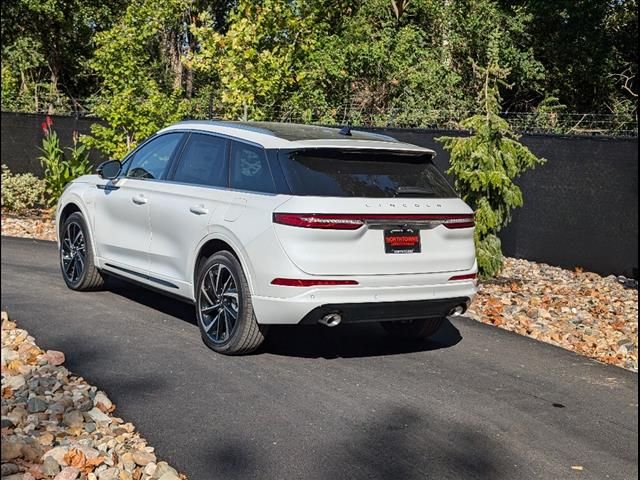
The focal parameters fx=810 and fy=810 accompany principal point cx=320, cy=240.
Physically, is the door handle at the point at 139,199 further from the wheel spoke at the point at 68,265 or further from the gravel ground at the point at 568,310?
the gravel ground at the point at 568,310

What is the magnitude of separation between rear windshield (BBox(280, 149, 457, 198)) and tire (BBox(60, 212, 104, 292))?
121 inches

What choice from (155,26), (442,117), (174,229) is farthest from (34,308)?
(442,117)

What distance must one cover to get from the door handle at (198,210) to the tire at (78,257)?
1993mm

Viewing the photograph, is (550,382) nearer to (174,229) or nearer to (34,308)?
(174,229)

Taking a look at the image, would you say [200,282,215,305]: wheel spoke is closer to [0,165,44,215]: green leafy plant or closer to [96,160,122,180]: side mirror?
[96,160,122,180]: side mirror

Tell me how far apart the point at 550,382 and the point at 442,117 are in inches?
415

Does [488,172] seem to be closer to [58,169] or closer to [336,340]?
[336,340]

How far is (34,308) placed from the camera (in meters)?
7.43

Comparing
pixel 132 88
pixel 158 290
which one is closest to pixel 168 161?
pixel 158 290

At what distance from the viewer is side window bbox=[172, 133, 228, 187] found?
6406mm

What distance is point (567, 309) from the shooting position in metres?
8.62

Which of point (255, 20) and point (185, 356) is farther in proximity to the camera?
point (255, 20)

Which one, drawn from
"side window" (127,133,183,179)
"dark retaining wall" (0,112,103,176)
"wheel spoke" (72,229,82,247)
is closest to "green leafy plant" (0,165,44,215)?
"dark retaining wall" (0,112,103,176)

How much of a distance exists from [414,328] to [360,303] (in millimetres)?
1539
